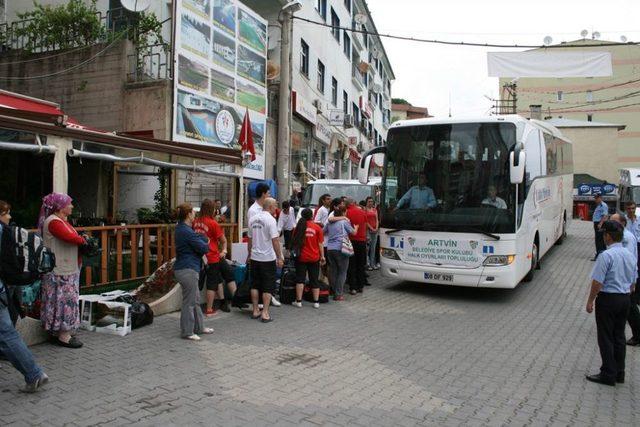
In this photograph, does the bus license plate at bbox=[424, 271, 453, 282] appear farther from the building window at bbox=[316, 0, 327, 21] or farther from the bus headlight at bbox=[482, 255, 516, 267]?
the building window at bbox=[316, 0, 327, 21]

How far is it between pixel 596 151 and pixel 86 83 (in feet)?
128

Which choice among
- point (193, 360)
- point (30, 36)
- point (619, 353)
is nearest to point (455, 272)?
point (619, 353)

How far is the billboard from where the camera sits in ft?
46.6

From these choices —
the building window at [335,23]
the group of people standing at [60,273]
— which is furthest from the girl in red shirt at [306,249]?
the building window at [335,23]

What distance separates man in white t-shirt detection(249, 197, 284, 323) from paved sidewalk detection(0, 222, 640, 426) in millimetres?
537

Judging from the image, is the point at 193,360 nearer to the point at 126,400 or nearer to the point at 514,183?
the point at 126,400

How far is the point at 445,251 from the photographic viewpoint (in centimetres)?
948

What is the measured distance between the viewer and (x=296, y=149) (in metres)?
21.8

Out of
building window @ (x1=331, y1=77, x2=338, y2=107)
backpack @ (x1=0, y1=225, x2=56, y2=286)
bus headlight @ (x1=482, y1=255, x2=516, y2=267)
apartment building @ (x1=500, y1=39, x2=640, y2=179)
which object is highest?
apartment building @ (x1=500, y1=39, x2=640, y2=179)

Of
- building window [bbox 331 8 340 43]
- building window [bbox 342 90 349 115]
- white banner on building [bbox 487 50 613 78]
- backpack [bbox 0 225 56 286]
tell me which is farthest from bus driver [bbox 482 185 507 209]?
building window [bbox 342 90 349 115]

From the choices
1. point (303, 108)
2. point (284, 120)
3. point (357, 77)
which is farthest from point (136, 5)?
point (357, 77)

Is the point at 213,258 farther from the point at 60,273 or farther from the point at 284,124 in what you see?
the point at 284,124

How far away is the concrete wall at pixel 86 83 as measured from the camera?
564 inches

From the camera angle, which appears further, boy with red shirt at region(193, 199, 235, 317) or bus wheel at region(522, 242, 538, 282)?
bus wheel at region(522, 242, 538, 282)
